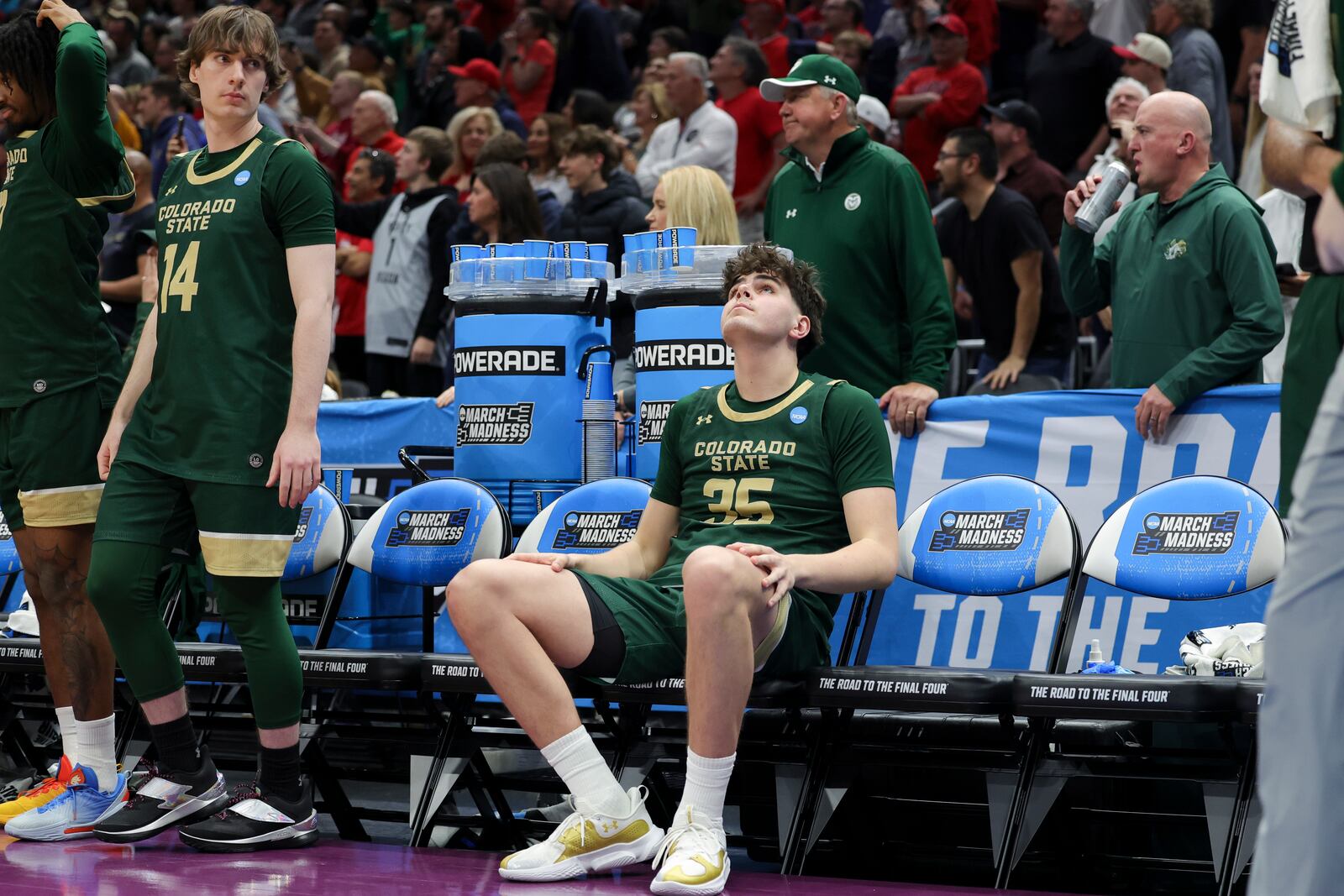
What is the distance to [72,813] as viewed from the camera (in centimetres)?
438

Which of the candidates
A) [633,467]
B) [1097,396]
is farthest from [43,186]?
[1097,396]

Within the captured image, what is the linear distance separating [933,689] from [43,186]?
2.77 m

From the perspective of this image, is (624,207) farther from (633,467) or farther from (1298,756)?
(1298,756)

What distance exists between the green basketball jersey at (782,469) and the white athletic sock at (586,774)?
1.75ft

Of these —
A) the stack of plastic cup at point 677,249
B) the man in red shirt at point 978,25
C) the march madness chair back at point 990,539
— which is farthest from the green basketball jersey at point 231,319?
the man in red shirt at point 978,25

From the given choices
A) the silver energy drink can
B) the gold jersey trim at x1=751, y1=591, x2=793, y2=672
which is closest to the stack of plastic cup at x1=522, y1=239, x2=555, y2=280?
the silver energy drink can

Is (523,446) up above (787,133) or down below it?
below

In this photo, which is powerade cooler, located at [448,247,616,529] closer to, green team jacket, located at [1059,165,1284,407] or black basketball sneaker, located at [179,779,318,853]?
black basketball sneaker, located at [179,779,318,853]

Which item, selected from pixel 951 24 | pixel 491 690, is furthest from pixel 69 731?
pixel 951 24

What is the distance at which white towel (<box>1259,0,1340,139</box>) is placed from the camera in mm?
2633

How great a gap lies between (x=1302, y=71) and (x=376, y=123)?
811 centimetres

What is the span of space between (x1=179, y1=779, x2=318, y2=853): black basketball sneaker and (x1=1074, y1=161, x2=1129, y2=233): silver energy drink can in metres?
2.81

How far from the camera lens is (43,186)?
179 inches

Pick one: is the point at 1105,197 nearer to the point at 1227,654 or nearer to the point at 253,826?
the point at 1227,654
